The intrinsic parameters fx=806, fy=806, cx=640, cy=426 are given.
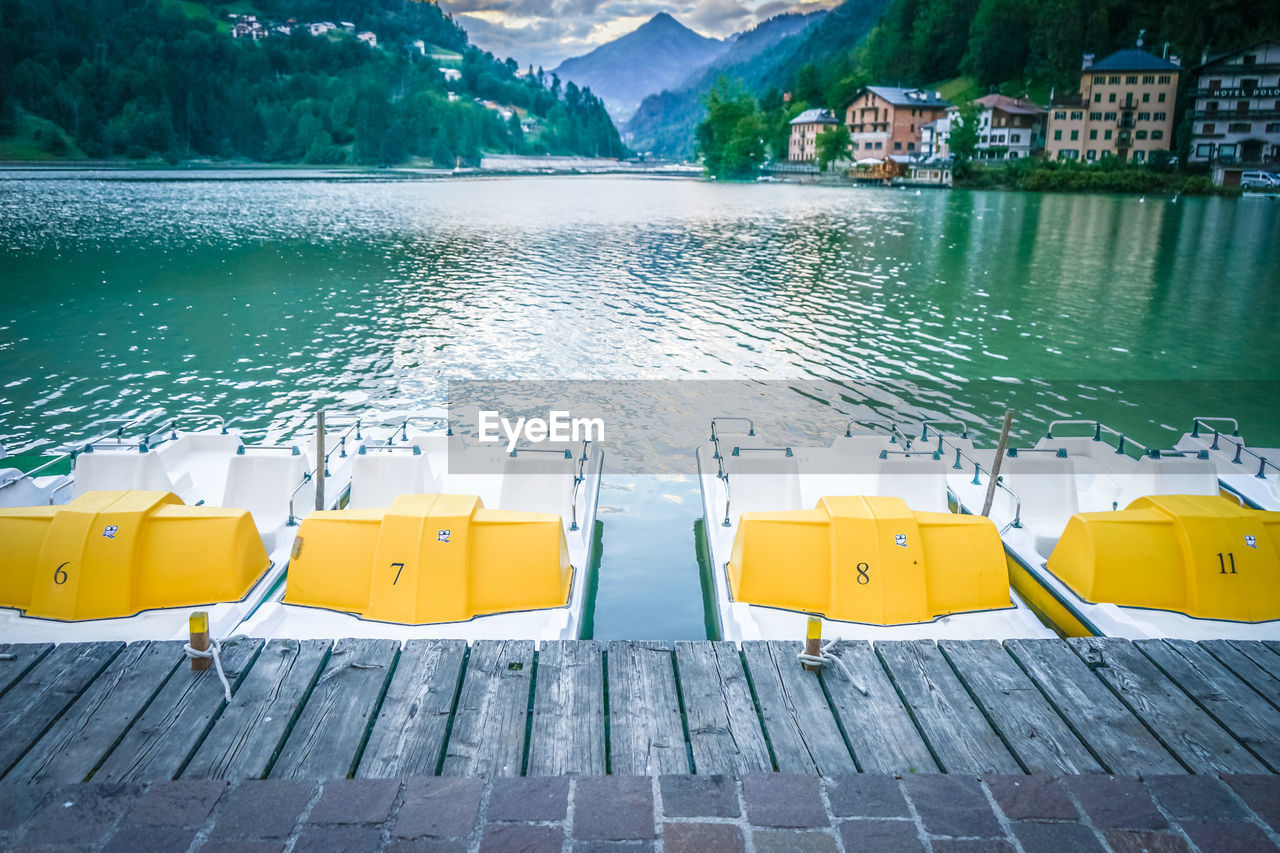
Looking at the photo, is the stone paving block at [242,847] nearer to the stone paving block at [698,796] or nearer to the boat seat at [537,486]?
the stone paving block at [698,796]

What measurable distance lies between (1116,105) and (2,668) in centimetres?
12589

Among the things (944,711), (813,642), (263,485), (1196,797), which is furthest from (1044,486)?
(263,485)

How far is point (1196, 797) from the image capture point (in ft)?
13.8

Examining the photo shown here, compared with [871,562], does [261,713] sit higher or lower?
higher

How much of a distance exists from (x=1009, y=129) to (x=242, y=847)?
131916 millimetres

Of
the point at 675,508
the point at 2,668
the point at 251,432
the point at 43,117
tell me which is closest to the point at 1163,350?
the point at 675,508

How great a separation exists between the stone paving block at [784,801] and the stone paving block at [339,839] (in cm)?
186

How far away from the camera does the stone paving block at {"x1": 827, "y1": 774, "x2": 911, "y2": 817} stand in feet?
13.5

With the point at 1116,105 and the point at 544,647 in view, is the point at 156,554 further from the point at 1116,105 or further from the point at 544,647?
the point at 1116,105

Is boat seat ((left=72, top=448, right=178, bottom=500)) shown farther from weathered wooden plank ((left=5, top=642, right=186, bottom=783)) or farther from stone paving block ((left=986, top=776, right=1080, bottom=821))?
stone paving block ((left=986, top=776, right=1080, bottom=821))

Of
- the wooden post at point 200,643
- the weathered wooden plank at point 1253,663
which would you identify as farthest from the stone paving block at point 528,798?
the weathered wooden plank at point 1253,663

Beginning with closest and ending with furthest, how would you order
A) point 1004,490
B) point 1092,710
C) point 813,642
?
1. point 1092,710
2. point 813,642
3. point 1004,490

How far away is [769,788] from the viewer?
4262 millimetres

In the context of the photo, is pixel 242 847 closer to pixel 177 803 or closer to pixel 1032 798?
pixel 177 803
